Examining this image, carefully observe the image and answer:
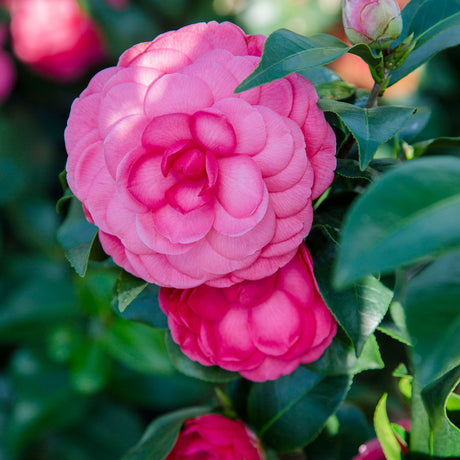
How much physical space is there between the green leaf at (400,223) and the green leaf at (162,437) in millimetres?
515

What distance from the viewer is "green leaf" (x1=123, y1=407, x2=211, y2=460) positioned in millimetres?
755

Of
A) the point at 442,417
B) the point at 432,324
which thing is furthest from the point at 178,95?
the point at 442,417

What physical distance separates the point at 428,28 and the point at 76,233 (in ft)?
1.57

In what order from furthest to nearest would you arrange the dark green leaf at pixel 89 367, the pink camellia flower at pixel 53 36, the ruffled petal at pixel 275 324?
the pink camellia flower at pixel 53 36, the dark green leaf at pixel 89 367, the ruffled petal at pixel 275 324

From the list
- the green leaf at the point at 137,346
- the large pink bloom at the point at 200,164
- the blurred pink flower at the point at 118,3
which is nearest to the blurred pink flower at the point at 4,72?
the blurred pink flower at the point at 118,3

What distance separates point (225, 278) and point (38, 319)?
45.9 inches

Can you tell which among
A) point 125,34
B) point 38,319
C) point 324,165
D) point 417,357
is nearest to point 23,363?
point 38,319

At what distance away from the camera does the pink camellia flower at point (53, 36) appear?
1773 millimetres

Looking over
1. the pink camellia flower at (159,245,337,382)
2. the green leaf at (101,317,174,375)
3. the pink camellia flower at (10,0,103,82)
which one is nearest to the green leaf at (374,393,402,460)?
the pink camellia flower at (159,245,337,382)

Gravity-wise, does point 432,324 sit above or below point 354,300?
above

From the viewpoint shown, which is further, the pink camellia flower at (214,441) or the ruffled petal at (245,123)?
the pink camellia flower at (214,441)

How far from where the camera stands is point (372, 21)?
518mm

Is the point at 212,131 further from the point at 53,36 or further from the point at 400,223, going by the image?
the point at 53,36

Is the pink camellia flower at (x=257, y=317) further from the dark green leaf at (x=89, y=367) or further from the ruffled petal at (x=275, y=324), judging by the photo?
the dark green leaf at (x=89, y=367)
